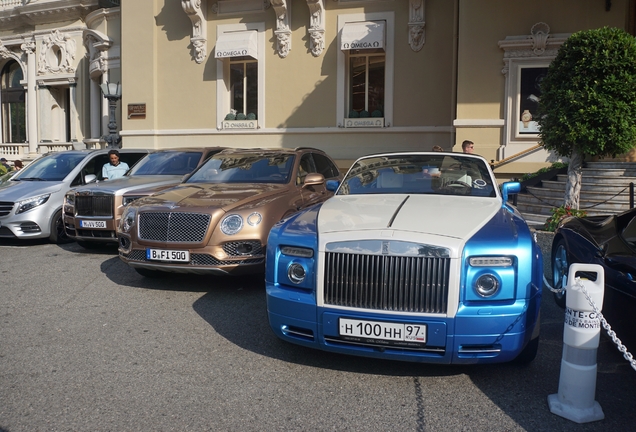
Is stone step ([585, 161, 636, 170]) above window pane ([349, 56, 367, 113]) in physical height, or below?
below

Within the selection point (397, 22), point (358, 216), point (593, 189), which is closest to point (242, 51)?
point (397, 22)

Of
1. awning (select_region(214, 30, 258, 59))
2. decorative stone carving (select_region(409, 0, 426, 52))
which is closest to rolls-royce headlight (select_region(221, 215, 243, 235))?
decorative stone carving (select_region(409, 0, 426, 52))

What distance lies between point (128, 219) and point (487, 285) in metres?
4.38

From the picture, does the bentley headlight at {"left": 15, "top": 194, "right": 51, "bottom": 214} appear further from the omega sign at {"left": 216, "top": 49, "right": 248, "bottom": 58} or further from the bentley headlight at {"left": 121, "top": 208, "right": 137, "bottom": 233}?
the omega sign at {"left": 216, "top": 49, "right": 248, "bottom": 58}

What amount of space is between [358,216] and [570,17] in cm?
1214

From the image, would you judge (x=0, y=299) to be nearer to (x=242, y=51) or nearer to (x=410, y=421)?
(x=410, y=421)

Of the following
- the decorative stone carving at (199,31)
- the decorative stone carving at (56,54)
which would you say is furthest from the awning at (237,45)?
the decorative stone carving at (56,54)

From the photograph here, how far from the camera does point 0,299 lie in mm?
6184

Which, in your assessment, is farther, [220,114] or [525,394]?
[220,114]

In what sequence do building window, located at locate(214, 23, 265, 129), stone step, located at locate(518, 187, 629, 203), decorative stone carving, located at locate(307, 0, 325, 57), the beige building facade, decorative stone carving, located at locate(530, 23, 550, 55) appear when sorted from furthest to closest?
building window, located at locate(214, 23, 265, 129)
decorative stone carving, located at locate(307, 0, 325, 57)
the beige building facade
decorative stone carving, located at locate(530, 23, 550, 55)
stone step, located at locate(518, 187, 629, 203)

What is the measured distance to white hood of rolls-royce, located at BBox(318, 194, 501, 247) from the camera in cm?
383

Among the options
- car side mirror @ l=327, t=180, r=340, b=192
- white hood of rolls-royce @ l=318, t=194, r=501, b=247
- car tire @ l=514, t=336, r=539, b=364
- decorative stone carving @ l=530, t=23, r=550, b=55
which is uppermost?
decorative stone carving @ l=530, t=23, r=550, b=55

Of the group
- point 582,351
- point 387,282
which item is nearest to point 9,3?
point 387,282

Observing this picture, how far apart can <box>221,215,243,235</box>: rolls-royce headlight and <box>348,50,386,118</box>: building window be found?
37.4ft
